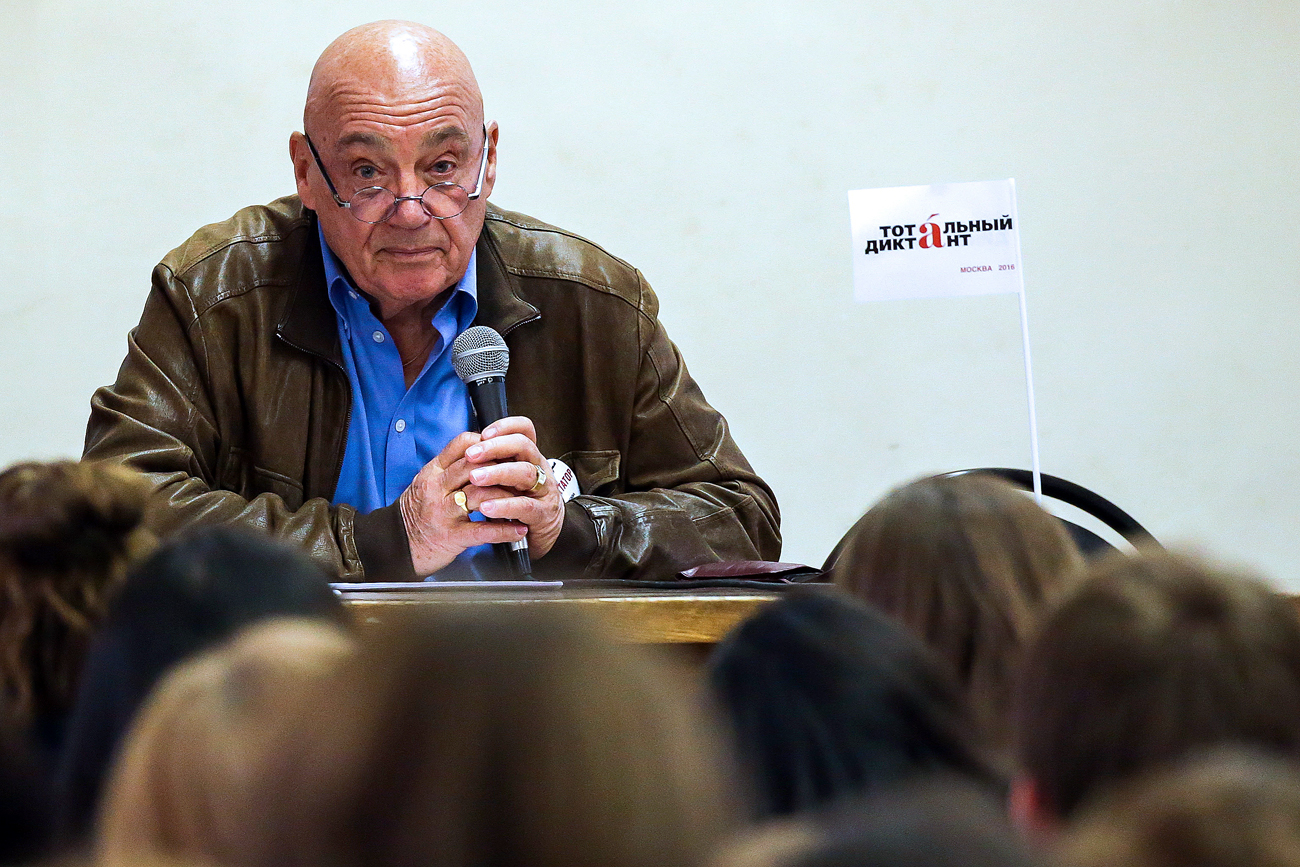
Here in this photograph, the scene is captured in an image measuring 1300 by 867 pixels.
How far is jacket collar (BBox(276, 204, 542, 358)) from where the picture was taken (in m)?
2.49

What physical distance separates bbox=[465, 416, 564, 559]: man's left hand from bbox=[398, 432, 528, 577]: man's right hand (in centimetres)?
1

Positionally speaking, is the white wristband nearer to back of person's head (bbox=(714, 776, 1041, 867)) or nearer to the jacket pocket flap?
the jacket pocket flap

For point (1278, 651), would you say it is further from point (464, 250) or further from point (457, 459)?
point (464, 250)

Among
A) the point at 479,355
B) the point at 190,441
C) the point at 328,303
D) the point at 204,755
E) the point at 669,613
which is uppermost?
the point at 328,303

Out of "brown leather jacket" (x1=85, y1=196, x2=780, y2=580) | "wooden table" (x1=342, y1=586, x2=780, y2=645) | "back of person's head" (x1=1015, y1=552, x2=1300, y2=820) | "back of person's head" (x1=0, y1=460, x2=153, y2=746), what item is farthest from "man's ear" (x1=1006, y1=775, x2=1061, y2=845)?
"brown leather jacket" (x1=85, y1=196, x2=780, y2=580)

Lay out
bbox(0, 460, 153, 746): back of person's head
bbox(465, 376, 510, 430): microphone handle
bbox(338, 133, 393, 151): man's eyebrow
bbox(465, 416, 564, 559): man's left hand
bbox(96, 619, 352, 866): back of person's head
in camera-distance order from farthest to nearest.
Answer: bbox(338, 133, 393, 151): man's eyebrow
bbox(465, 376, 510, 430): microphone handle
bbox(465, 416, 564, 559): man's left hand
bbox(0, 460, 153, 746): back of person's head
bbox(96, 619, 352, 866): back of person's head

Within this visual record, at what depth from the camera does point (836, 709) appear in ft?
2.21

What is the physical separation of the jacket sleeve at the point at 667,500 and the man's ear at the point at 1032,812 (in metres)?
1.65

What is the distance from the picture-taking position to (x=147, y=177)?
11.9 ft

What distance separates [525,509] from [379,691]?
5.72ft

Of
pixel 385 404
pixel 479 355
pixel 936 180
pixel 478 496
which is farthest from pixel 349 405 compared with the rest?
pixel 936 180

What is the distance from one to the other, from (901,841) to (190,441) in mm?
2195

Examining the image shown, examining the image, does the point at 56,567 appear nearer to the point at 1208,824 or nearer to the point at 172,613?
the point at 172,613

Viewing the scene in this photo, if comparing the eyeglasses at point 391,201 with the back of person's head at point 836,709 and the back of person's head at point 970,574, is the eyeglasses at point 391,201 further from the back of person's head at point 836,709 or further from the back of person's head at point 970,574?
the back of person's head at point 836,709
